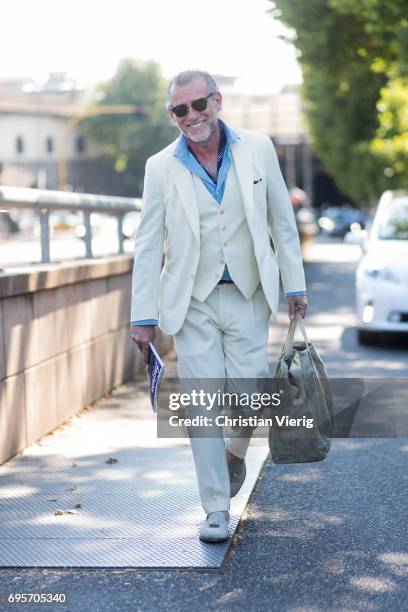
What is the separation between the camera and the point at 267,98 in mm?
107250

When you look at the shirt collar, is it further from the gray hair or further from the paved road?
the paved road

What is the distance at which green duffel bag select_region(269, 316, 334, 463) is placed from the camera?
4.69 meters

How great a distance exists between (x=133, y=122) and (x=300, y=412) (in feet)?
294

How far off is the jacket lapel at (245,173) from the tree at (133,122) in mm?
87929

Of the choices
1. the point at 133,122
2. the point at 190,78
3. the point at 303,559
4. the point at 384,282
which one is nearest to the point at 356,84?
the point at 384,282

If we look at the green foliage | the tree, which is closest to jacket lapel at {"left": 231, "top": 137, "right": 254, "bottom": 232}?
the green foliage

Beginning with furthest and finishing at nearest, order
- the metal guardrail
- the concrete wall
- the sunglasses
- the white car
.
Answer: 1. the white car
2. the metal guardrail
3. the concrete wall
4. the sunglasses

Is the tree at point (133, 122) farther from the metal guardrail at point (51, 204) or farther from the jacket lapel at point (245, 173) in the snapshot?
the jacket lapel at point (245, 173)

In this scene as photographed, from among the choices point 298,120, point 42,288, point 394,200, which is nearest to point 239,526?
point 42,288

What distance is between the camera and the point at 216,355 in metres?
4.75

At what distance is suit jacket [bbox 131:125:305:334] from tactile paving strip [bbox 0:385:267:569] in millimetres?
904

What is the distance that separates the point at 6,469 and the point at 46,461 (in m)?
0.30

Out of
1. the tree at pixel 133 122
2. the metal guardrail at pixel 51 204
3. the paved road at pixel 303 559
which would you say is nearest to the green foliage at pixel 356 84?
the metal guardrail at pixel 51 204

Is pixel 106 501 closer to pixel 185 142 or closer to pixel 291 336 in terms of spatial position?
pixel 291 336
